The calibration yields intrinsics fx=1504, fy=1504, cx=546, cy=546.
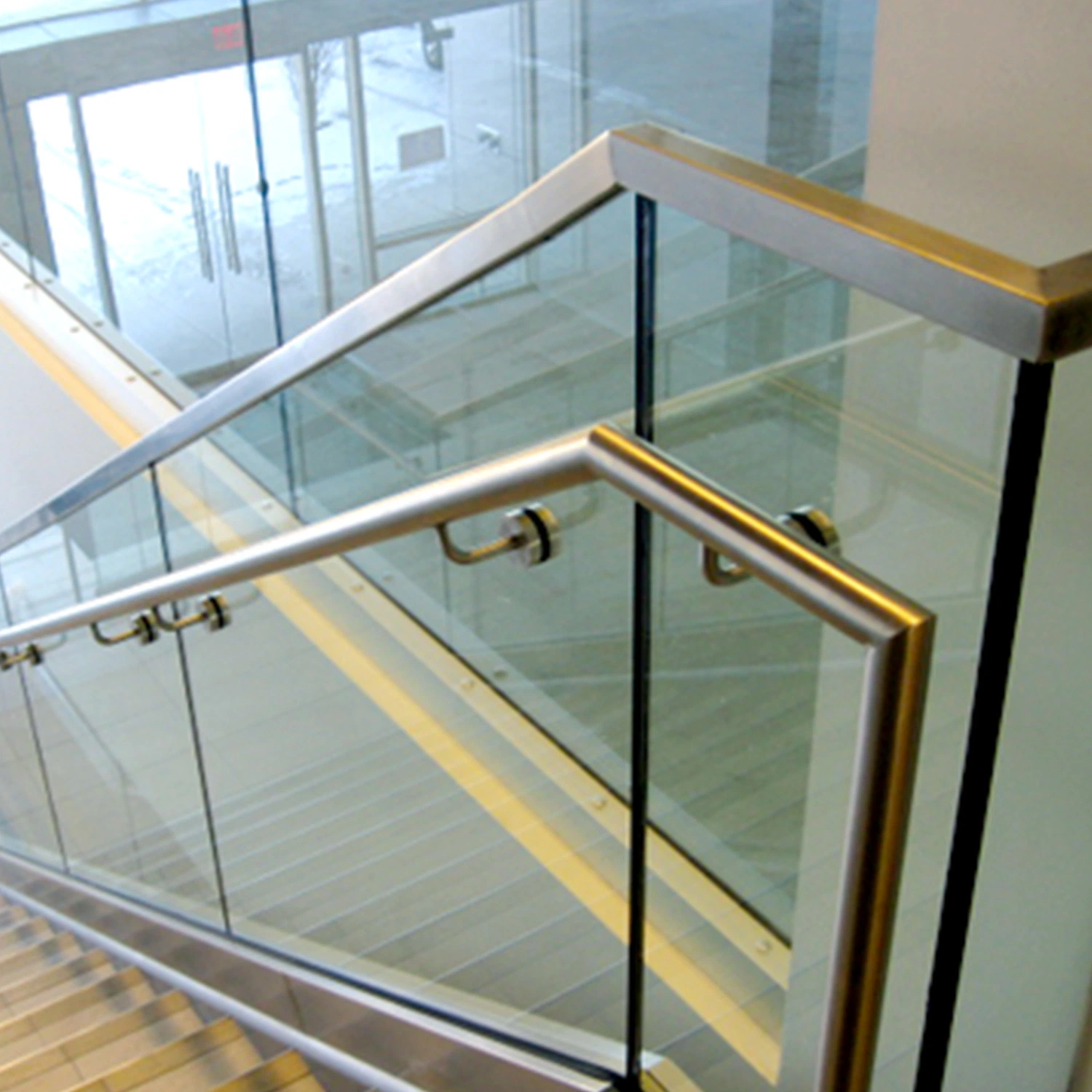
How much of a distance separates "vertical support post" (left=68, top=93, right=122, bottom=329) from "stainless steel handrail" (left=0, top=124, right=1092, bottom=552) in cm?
410

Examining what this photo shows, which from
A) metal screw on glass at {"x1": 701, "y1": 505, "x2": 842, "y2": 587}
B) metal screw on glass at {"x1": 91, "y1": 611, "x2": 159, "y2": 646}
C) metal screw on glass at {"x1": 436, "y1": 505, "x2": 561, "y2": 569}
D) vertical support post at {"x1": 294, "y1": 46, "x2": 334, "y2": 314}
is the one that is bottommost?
metal screw on glass at {"x1": 91, "y1": 611, "x2": 159, "y2": 646}

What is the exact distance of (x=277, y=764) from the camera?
3.04 m

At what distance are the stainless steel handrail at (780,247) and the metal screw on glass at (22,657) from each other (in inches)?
102

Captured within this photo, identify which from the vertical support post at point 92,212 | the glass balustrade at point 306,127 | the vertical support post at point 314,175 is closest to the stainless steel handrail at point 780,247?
the glass balustrade at point 306,127

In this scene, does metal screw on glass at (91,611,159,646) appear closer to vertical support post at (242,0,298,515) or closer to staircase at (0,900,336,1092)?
staircase at (0,900,336,1092)

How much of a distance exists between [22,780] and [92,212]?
209 centimetres

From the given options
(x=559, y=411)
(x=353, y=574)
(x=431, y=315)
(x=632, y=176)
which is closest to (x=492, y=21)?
(x=431, y=315)

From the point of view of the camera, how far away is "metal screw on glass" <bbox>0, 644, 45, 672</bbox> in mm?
4043

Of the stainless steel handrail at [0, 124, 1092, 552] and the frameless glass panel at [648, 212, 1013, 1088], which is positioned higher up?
the stainless steel handrail at [0, 124, 1092, 552]

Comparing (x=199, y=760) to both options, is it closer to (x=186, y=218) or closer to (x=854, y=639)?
(x=186, y=218)

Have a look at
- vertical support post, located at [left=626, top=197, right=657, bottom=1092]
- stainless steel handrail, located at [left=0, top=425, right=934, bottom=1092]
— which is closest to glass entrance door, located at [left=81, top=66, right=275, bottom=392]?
vertical support post, located at [left=626, top=197, right=657, bottom=1092]

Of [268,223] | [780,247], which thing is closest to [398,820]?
[780,247]

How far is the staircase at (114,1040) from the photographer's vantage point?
2.89m

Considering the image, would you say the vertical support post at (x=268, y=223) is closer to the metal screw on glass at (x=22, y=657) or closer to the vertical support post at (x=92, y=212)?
the metal screw on glass at (x=22, y=657)
